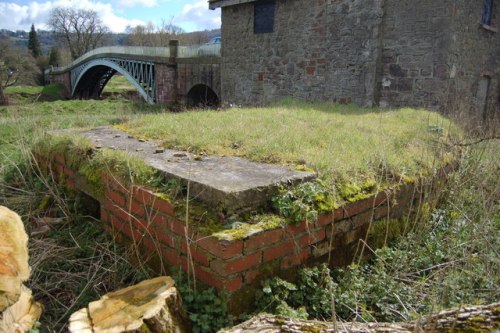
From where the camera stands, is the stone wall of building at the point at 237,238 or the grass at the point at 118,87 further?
the grass at the point at 118,87

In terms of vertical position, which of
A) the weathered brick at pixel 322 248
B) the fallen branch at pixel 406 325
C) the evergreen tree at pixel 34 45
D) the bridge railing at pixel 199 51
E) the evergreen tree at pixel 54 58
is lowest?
the weathered brick at pixel 322 248

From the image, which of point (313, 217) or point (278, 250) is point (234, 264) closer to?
point (278, 250)

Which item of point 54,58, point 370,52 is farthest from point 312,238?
point 54,58

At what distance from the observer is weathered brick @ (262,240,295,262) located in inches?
88.6

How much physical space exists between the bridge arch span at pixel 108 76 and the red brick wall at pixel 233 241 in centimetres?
1629

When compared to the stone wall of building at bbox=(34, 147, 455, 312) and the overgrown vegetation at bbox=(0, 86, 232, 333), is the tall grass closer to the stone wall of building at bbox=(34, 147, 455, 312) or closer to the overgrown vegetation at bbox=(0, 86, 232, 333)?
the overgrown vegetation at bbox=(0, 86, 232, 333)

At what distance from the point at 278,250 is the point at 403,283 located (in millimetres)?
989

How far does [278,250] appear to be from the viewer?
2307mm

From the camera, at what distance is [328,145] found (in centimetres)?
382

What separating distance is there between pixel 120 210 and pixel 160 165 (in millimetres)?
447

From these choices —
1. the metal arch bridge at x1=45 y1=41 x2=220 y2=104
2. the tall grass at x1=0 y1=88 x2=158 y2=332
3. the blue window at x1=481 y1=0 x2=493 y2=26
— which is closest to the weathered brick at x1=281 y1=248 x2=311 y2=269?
the tall grass at x1=0 y1=88 x2=158 y2=332

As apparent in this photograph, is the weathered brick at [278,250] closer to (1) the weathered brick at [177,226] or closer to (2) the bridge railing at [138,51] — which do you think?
(1) the weathered brick at [177,226]

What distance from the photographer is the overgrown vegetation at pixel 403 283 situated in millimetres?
2234

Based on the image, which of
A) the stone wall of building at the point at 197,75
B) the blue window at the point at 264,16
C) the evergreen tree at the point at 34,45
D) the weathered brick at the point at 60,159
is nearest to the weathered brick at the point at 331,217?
the weathered brick at the point at 60,159
